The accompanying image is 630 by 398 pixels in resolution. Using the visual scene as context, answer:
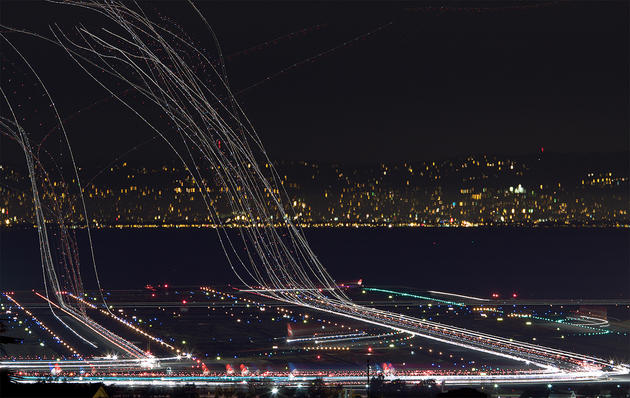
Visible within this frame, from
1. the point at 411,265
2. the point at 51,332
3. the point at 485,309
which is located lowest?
the point at 51,332

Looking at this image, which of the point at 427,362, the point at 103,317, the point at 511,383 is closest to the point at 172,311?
the point at 103,317

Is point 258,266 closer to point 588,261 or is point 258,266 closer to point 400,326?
point 588,261

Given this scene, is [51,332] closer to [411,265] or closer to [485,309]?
[485,309]

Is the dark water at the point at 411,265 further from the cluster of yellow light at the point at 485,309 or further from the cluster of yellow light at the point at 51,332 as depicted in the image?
the cluster of yellow light at the point at 51,332

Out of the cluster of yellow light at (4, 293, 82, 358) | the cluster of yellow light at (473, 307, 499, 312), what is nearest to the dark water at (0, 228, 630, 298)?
the cluster of yellow light at (473, 307, 499, 312)

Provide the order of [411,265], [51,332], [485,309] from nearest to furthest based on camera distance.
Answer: [51,332] < [485,309] < [411,265]

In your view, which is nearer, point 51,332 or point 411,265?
point 51,332

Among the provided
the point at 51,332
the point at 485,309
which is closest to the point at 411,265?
the point at 485,309

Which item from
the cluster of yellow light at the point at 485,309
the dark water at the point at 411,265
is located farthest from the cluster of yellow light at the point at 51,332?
the dark water at the point at 411,265
